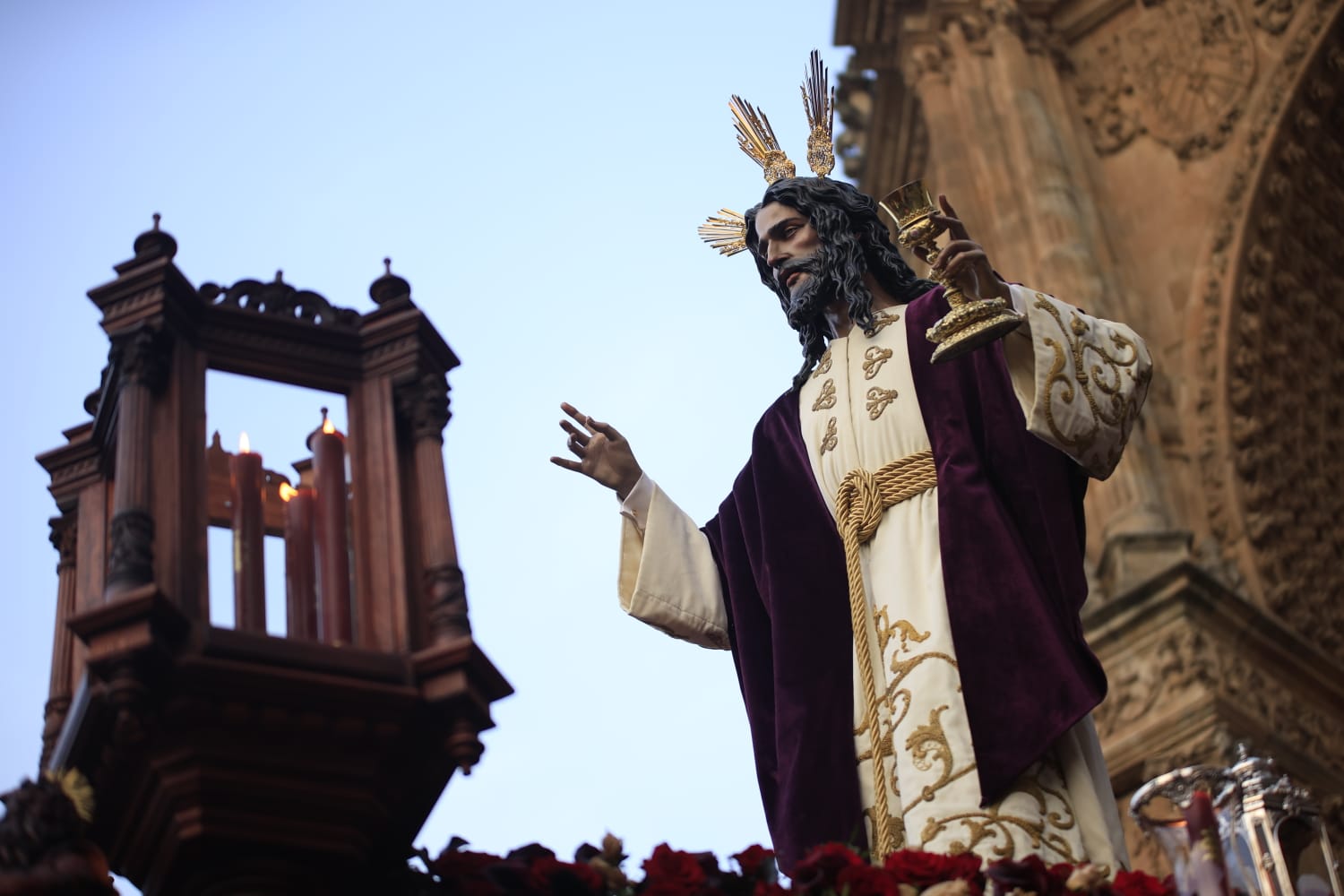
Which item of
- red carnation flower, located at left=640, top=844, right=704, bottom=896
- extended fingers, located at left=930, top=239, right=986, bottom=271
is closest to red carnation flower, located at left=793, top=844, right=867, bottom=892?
red carnation flower, located at left=640, top=844, right=704, bottom=896

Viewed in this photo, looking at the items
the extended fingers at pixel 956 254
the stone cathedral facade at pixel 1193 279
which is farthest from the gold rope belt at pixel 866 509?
the stone cathedral facade at pixel 1193 279

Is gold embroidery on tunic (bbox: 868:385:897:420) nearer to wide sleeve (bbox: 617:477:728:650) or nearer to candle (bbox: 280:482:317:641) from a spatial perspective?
wide sleeve (bbox: 617:477:728:650)

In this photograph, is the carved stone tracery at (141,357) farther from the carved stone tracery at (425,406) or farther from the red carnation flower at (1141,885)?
the red carnation flower at (1141,885)

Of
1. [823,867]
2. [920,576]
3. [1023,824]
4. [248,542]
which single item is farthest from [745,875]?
[920,576]

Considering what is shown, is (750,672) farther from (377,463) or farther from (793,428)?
(377,463)

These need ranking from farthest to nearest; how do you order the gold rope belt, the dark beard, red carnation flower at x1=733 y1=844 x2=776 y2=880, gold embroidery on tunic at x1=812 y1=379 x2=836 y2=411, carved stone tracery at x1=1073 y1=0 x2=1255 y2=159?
carved stone tracery at x1=1073 y1=0 x2=1255 y2=159, the dark beard, gold embroidery on tunic at x1=812 y1=379 x2=836 y2=411, the gold rope belt, red carnation flower at x1=733 y1=844 x2=776 y2=880

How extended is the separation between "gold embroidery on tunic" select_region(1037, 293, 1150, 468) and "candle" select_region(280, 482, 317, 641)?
5.18 feet

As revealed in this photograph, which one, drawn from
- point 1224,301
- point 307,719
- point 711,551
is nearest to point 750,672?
point 711,551

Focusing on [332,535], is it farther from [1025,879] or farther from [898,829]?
[898,829]

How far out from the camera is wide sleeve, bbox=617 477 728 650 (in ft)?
15.8

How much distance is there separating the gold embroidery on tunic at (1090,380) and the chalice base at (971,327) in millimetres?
148

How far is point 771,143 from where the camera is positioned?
540cm

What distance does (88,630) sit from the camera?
9.35ft

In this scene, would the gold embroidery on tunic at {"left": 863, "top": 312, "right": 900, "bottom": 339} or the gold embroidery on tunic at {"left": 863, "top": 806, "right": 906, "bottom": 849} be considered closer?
the gold embroidery on tunic at {"left": 863, "top": 806, "right": 906, "bottom": 849}
